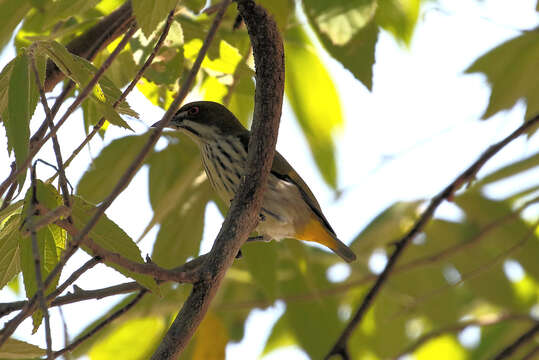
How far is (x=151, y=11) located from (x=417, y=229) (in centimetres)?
220

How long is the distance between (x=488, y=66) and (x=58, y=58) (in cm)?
279

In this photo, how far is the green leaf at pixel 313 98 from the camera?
4.28 metres

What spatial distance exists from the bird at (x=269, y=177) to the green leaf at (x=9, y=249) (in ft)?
6.10

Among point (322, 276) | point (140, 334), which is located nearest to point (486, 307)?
point (322, 276)

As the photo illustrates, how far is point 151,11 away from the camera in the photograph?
2.02m

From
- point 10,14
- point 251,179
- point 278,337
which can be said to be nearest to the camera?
point 251,179

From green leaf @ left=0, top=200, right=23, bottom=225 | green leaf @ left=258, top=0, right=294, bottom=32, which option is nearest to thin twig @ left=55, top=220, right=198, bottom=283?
green leaf @ left=0, top=200, right=23, bottom=225

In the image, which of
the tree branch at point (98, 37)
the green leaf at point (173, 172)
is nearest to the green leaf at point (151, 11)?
the tree branch at point (98, 37)

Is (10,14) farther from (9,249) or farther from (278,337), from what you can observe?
(278,337)

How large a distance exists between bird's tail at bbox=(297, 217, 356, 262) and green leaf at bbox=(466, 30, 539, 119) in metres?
1.30

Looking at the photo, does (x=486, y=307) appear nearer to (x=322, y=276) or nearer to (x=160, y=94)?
(x=322, y=276)

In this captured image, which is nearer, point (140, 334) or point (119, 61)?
point (119, 61)

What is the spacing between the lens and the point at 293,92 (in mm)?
4352

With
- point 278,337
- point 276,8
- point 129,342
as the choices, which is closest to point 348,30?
point 276,8
